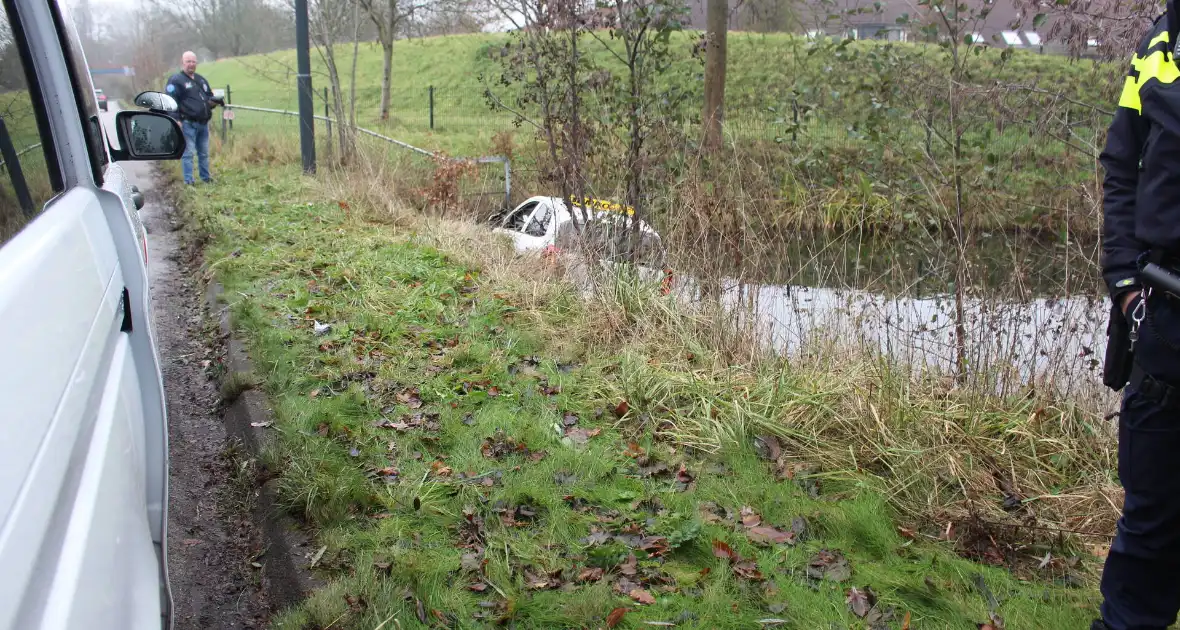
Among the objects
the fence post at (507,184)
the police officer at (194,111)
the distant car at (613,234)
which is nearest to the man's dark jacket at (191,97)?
the police officer at (194,111)

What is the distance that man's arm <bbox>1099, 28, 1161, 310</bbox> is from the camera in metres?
2.54

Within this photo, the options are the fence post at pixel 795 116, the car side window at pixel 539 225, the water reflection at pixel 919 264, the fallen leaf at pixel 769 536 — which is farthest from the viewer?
the car side window at pixel 539 225

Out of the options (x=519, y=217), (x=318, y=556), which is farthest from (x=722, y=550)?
(x=519, y=217)

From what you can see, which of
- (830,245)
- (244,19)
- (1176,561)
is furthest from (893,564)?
(244,19)

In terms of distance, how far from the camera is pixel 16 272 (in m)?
1.47

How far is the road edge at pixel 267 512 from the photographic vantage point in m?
3.40

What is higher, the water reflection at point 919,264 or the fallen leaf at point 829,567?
the water reflection at point 919,264

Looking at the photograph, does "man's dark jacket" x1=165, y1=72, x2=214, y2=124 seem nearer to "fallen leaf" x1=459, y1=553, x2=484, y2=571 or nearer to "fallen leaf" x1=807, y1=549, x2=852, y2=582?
"fallen leaf" x1=459, y1=553, x2=484, y2=571

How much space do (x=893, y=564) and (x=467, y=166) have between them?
1076 centimetres

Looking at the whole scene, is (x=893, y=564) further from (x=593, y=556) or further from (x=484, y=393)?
(x=484, y=393)

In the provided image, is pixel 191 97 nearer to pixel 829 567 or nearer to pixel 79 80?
pixel 79 80

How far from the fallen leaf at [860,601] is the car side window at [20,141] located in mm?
2727

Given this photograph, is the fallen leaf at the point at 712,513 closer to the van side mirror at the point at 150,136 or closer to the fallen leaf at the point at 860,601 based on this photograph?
the fallen leaf at the point at 860,601

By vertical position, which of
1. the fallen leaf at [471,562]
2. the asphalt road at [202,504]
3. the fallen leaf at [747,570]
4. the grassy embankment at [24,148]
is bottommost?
the asphalt road at [202,504]
